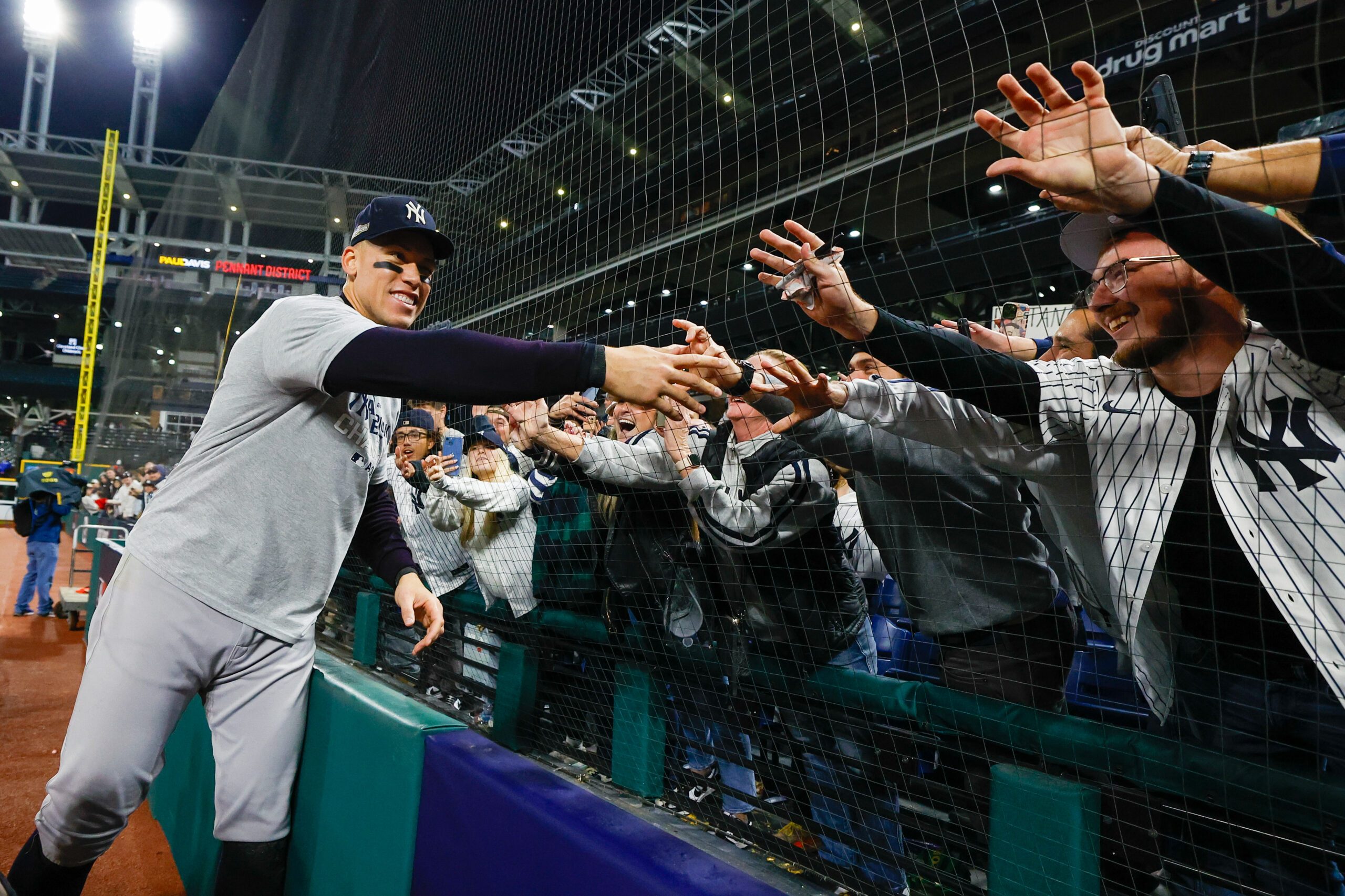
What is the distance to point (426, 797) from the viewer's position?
1.39 m

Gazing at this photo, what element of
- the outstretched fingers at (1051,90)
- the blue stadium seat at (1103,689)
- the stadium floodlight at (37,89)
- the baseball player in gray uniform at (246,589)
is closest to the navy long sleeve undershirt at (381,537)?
the baseball player in gray uniform at (246,589)

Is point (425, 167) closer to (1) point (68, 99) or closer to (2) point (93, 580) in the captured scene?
(2) point (93, 580)

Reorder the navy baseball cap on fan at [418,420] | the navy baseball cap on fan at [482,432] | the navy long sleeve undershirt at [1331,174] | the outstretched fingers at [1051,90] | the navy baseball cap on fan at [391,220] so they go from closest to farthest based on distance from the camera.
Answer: the navy long sleeve undershirt at [1331,174], the outstretched fingers at [1051,90], the navy baseball cap on fan at [391,220], the navy baseball cap on fan at [482,432], the navy baseball cap on fan at [418,420]

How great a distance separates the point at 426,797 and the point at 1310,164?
63.8 inches

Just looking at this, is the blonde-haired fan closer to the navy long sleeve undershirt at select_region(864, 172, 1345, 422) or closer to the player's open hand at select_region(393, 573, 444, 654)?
the player's open hand at select_region(393, 573, 444, 654)

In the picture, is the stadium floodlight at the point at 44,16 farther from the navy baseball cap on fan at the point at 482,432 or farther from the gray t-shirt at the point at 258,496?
the gray t-shirt at the point at 258,496

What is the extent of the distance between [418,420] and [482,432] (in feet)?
1.87

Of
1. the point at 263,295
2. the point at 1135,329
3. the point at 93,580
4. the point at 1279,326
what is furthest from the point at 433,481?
the point at 263,295

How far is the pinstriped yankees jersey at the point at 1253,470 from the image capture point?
0.97 m

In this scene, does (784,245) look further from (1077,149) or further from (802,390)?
(1077,149)

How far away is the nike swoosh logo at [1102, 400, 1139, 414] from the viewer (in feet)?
3.96

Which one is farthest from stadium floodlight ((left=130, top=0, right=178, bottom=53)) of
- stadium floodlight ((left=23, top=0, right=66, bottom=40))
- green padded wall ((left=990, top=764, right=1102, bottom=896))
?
green padded wall ((left=990, top=764, right=1102, bottom=896))

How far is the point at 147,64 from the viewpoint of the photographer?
2570 cm

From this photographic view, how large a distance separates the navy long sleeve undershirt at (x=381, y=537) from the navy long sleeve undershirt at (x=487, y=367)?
861mm
